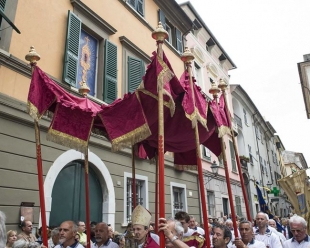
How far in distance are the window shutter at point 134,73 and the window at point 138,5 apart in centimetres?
242

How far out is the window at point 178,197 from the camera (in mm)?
11714

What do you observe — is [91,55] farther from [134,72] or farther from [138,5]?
[138,5]

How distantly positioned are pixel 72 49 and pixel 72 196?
4.02 metres

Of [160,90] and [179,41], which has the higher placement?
[179,41]

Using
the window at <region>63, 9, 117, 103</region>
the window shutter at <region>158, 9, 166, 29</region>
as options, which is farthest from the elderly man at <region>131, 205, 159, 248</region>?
the window shutter at <region>158, 9, 166, 29</region>

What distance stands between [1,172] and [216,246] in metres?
4.28

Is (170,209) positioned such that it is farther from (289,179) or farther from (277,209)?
(277,209)

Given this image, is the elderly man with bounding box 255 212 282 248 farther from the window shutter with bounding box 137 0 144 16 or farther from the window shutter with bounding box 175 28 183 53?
the window shutter with bounding box 175 28 183 53

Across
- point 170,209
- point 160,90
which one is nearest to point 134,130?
point 160,90

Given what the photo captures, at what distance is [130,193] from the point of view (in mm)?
9461

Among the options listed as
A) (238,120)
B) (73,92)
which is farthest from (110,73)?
(238,120)

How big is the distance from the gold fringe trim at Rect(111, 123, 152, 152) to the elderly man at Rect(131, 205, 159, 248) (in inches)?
37.2

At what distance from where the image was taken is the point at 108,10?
33.4 feet

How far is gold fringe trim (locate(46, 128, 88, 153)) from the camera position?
4602mm
